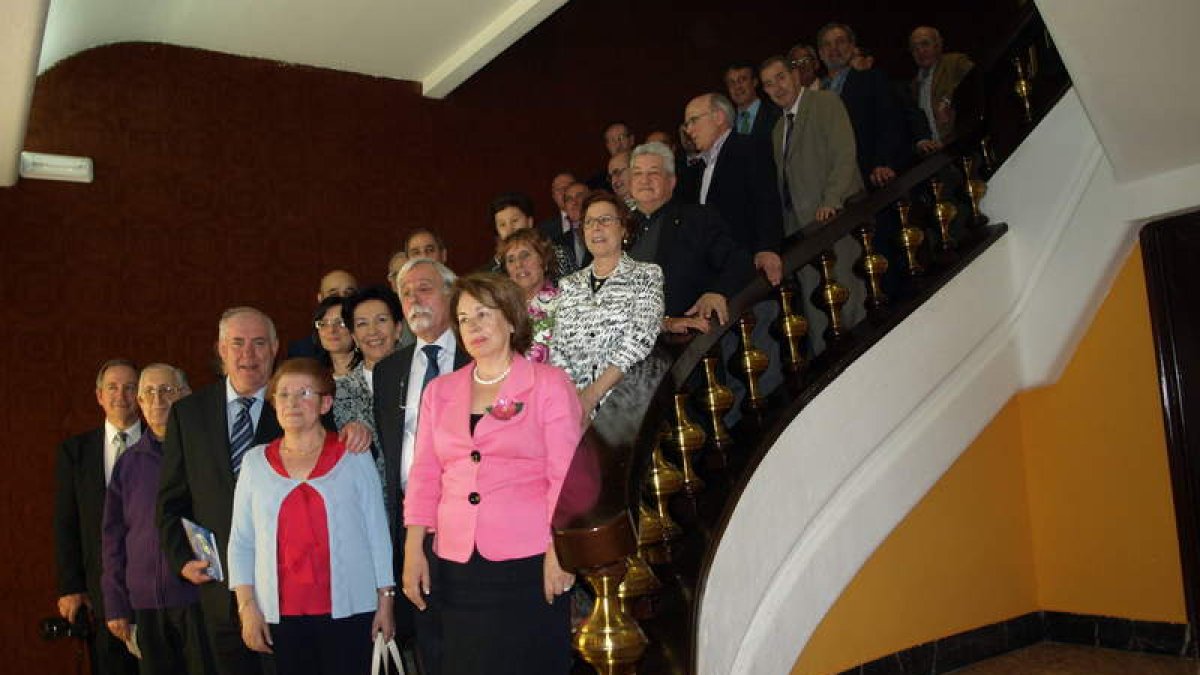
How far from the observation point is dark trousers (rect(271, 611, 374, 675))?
2688 millimetres

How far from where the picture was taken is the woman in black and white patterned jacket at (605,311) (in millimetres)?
2619

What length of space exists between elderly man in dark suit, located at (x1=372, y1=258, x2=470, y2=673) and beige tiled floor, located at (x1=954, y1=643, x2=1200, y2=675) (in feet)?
6.95

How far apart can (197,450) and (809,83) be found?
142 inches

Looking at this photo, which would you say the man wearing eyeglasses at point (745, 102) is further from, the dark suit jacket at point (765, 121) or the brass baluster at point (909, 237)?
the brass baluster at point (909, 237)

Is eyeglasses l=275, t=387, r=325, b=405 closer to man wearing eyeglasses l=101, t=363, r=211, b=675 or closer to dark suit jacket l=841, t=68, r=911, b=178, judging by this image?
man wearing eyeglasses l=101, t=363, r=211, b=675

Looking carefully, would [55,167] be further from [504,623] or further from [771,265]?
[504,623]

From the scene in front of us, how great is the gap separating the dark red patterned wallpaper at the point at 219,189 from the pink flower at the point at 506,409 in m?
4.31

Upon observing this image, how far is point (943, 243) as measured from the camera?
12.8ft

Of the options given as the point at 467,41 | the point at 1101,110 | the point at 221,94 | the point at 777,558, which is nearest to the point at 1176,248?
the point at 1101,110

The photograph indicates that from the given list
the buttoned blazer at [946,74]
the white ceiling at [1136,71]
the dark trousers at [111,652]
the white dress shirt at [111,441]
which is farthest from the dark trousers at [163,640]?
the buttoned blazer at [946,74]

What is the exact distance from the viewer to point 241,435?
3.16 m

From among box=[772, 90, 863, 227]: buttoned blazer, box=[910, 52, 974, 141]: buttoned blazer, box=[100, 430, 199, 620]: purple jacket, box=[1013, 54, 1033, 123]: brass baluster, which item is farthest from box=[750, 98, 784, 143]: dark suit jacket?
box=[100, 430, 199, 620]: purple jacket

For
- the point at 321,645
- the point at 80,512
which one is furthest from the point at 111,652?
the point at 321,645

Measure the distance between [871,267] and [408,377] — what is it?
5.22 ft
